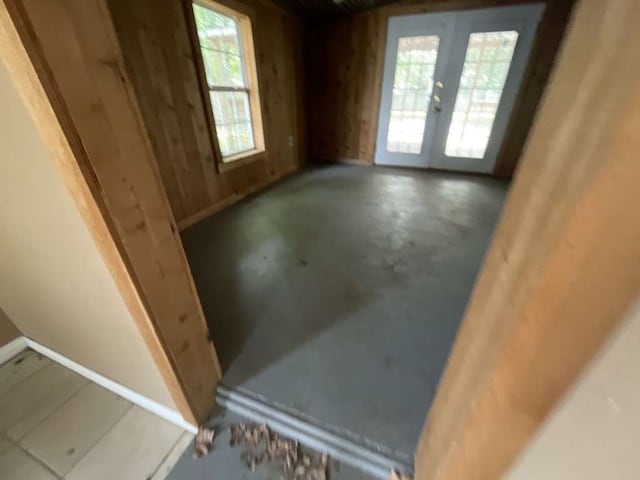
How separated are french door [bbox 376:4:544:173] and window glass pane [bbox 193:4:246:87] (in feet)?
7.32

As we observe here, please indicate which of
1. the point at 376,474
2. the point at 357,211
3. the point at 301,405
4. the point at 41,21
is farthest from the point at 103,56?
the point at 357,211

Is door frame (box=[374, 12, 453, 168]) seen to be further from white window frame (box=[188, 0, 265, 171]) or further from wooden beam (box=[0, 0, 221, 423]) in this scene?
wooden beam (box=[0, 0, 221, 423])

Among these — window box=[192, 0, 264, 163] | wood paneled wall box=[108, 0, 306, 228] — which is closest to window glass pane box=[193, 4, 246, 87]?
window box=[192, 0, 264, 163]

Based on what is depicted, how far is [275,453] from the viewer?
1.03 m

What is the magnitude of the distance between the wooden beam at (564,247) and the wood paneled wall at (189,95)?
2.57 meters

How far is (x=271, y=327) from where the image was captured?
150cm

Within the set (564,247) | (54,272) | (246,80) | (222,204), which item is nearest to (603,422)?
(564,247)

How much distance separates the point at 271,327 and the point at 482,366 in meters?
1.15

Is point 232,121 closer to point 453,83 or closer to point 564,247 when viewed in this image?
point 453,83

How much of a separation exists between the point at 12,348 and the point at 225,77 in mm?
2847

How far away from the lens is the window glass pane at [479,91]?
353cm

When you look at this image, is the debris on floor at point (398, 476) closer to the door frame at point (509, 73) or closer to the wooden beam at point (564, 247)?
the wooden beam at point (564, 247)

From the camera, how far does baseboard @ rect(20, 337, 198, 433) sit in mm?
1140

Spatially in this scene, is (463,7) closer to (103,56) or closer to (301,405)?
(103,56)
